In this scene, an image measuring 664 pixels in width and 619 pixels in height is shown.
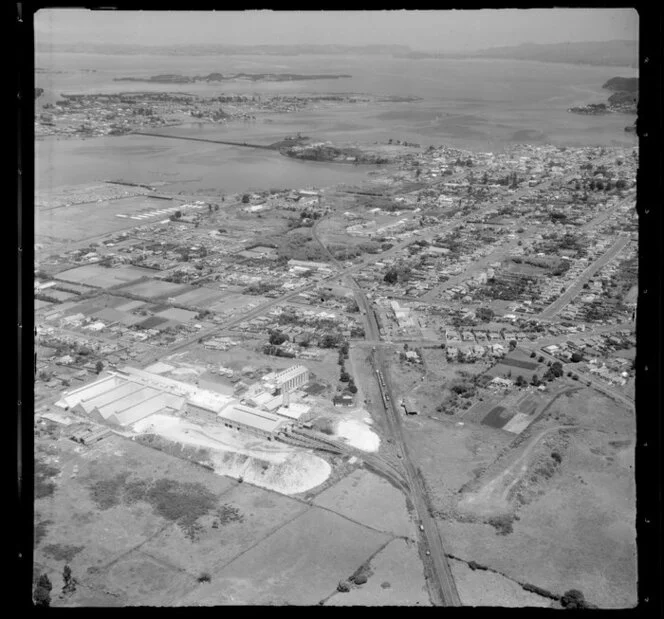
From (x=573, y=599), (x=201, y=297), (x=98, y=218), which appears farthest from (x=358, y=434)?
(x=98, y=218)

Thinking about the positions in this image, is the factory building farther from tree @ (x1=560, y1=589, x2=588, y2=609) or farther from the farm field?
tree @ (x1=560, y1=589, x2=588, y2=609)

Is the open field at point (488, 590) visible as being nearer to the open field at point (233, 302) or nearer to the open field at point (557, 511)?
the open field at point (557, 511)

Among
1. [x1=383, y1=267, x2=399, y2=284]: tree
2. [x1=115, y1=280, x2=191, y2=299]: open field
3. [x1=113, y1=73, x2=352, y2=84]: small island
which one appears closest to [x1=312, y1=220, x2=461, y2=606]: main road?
[x1=383, y1=267, x2=399, y2=284]: tree

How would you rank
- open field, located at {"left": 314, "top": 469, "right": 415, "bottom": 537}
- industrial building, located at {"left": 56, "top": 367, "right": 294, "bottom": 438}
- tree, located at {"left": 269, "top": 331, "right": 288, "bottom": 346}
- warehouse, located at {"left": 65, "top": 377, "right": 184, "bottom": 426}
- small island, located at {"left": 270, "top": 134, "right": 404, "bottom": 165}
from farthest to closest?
1. small island, located at {"left": 270, "top": 134, "right": 404, "bottom": 165}
2. tree, located at {"left": 269, "top": 331, "right": 288, "bottom": 346}
3. warehouse, located at {"left": 65, "top": 377, "right": 184, "bottom": 426}
4. industrial building, located at {"left": 56, "top": 367, "right": 294, "bottom": 438}
5. open field, located at {"left": 314, "top": 469, "right": 415, "bottom": 537}

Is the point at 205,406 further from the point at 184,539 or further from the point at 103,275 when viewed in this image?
the point at 103,275

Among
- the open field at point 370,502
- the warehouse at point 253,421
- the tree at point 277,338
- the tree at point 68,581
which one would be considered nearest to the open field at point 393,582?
the open field at point 370,502

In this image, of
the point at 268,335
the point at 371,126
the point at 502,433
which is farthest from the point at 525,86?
the point at 502,433
